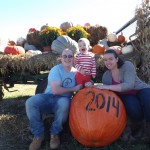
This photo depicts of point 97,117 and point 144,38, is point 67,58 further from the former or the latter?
point 144,38

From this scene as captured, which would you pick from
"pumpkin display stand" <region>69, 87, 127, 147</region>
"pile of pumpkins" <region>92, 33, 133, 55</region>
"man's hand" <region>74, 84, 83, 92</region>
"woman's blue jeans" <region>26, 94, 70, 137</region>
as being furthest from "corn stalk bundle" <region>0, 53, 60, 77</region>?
"pumpkin display stand" <region>69, 87, 127, 147</region>

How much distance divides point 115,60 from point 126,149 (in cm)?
127

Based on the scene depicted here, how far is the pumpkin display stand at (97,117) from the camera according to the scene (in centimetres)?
420

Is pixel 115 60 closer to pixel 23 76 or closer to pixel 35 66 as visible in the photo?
pixel 35 66

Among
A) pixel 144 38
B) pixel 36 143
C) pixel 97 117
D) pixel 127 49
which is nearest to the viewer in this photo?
pixel 97 117

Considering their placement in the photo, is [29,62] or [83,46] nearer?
[83,46]

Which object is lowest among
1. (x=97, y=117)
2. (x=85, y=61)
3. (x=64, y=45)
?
(x=97, y=117)

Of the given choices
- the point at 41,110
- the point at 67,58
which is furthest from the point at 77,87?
the point at 41,110

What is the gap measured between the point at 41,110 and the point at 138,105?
4.50 ft

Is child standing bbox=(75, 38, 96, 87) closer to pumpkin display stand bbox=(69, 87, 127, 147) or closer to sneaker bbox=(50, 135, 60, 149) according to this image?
pumpkin display stand bbox=(69, 87, 127, 147)

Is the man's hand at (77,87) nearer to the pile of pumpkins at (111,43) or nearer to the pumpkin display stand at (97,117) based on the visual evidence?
the pumpkin display stand at (97,117)

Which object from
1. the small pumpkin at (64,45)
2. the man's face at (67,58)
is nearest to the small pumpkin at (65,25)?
the small pumpkin at (64,45)

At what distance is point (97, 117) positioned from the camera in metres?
4.21

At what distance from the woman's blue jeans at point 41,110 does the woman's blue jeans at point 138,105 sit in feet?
2.78
